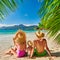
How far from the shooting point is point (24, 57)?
5266 mm

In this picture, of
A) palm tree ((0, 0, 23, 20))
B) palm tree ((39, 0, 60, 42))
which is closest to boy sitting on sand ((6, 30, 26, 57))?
palm tree ((39, 0, 60, 42))

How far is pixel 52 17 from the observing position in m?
A: 1.48

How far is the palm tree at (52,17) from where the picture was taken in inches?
56.2

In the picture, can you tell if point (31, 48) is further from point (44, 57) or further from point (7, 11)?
point (7, 11)

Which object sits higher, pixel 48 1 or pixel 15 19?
pixel 15 19

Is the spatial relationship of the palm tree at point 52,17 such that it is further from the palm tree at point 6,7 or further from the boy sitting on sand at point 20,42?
the boy sitting on sand at point 20,42

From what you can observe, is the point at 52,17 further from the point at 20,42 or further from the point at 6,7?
the point at 20,42

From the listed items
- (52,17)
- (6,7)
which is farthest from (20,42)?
(6,7)

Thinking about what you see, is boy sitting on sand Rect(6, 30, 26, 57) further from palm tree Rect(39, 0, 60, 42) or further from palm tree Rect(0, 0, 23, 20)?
palm tree Rect(0, 0, 23, 20)

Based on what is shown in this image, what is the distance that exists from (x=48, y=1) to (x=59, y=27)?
0.88ft

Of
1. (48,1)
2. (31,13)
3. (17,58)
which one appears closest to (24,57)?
(17,58)

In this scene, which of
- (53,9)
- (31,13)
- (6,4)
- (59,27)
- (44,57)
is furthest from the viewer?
(31,13)

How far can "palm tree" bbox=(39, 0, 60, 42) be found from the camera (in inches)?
56.2

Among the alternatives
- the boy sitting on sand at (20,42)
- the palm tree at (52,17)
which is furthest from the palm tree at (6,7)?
the boy sitting on sand at (20,42)
